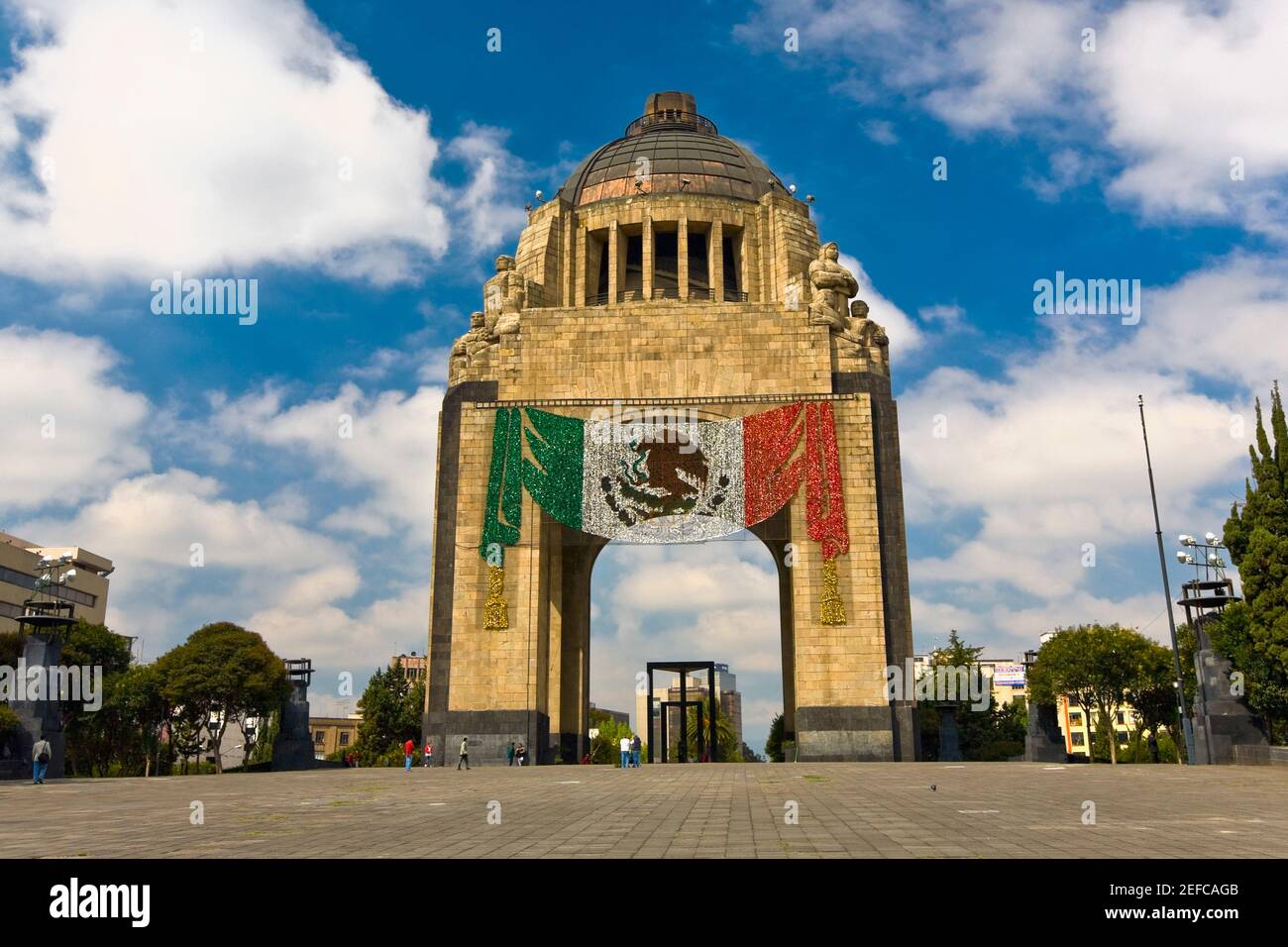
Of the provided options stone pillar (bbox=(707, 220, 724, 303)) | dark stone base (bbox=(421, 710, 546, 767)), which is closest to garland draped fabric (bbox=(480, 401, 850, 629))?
dark stone base (bbox=(421, 710, 546, 767))

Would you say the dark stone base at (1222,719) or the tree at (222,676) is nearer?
the dark stone base at (1222,719)

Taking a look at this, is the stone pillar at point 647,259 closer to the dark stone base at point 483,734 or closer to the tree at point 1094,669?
the dark stone base at point 483,734

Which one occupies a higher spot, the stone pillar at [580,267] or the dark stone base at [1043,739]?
the stone pillar at [580,267]

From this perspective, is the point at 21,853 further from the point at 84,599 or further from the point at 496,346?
the point at 84,599

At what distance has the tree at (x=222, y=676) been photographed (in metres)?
39.1

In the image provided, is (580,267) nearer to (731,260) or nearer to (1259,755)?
(731,260)

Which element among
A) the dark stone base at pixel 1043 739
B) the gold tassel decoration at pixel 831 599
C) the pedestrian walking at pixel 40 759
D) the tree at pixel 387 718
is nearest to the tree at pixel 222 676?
the pedestrian walking at pixel 40 759

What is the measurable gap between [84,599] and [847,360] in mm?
62080

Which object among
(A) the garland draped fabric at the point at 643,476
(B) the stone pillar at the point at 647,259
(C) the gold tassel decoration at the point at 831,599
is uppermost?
(B) the stone pillar at the point at 647,259

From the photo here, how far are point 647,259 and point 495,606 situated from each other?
1723 cm

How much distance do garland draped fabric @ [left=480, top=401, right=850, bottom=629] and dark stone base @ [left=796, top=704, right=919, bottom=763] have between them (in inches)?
178

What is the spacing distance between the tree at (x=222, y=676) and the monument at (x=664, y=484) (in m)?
10.4

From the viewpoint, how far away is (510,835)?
31.3ft
